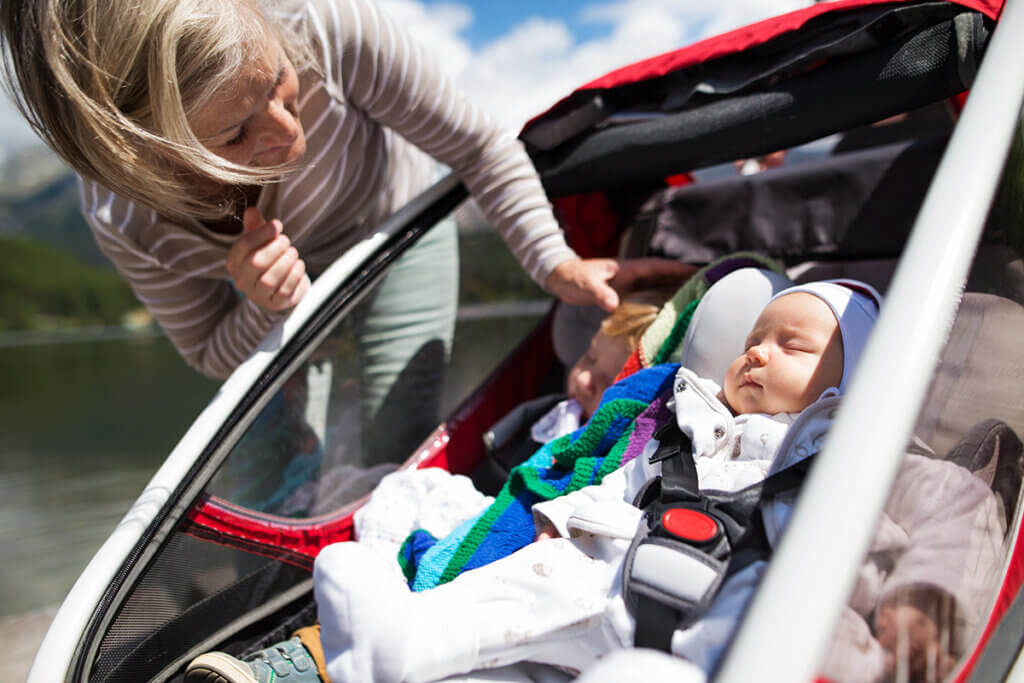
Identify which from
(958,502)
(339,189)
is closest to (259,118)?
(339,189)

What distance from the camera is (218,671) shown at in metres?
0.79

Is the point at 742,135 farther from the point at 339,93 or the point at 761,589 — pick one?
the point at 761,589

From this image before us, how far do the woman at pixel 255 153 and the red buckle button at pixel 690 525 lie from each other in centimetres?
62

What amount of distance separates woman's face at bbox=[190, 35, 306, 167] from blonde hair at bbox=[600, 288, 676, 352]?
642mm

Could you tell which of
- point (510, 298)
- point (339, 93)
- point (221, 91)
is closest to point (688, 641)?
point (221, 91)

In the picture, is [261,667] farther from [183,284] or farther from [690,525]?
[183,284]

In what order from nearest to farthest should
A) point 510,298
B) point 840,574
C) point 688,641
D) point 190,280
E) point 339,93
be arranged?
point 840,574 → point 688,641 → point 339,93 → point 190,280 → point 510,298

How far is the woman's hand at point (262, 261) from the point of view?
1067 mm

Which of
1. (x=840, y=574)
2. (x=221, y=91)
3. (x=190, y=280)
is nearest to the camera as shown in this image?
(x=840, y=574)

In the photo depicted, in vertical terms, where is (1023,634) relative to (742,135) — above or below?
below

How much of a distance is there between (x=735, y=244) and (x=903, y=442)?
A: 1.07 m

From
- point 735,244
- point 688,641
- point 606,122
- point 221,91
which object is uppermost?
point 606,122

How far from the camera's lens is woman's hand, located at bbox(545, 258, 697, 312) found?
1278 millimetres

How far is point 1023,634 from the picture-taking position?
692mm
